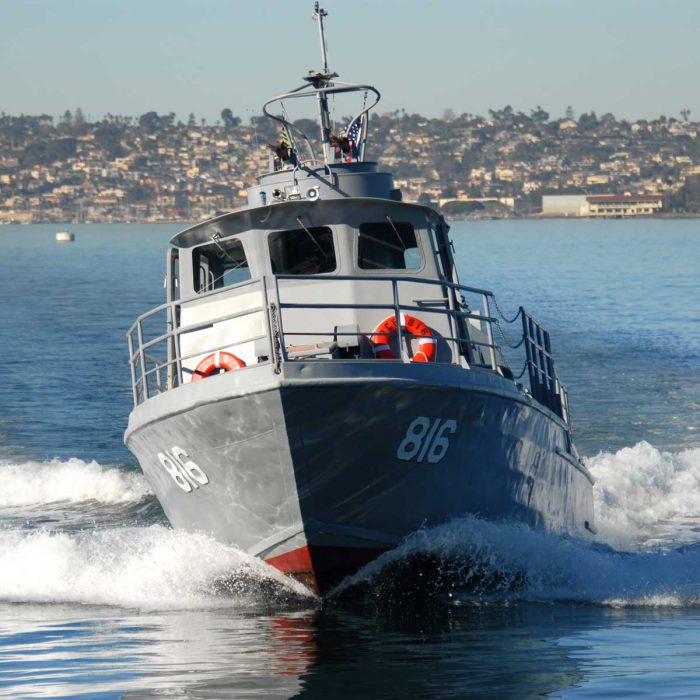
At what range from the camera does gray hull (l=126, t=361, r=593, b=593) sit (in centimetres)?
1059

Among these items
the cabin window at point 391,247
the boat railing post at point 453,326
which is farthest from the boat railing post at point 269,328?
the cabin window at point 391,247

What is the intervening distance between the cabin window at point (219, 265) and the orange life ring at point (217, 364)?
1.15 metres

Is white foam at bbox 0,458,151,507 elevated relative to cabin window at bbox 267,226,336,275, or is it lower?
lower

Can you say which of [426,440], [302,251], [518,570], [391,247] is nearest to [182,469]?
[426,440]

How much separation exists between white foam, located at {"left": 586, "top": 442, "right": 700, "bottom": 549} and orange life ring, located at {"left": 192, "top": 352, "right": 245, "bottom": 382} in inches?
262

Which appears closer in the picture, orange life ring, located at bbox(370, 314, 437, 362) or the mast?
orange life ring, located at bbox(370, 314, 437, 362)

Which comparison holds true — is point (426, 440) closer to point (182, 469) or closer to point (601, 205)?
point (182, 469)

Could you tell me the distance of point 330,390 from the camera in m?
10.5

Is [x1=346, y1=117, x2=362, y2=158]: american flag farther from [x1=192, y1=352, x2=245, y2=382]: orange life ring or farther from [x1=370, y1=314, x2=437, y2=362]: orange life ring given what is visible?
[x1=192, y1=352, x2=245, y2=382]: orange life ring

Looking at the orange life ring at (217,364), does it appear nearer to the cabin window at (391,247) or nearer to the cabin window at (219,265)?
the cabin window at (219,265)

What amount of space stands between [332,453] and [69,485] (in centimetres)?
916

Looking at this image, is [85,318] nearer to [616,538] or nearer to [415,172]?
[616,538]

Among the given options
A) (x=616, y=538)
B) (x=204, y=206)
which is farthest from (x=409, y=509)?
(x=204, y=206)

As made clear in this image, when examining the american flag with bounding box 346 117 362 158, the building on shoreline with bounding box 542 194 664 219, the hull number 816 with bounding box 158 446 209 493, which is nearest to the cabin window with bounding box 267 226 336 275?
the american flag with bounding box 346 117 362 158
